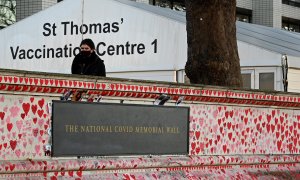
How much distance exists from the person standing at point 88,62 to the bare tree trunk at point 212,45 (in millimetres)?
2207

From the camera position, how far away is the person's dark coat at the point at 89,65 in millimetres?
8039

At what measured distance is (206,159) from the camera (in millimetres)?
8305

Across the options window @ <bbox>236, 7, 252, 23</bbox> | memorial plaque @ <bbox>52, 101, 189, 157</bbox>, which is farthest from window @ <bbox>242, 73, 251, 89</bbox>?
window @ <bbox>236, 7, 252, 23</bbox>

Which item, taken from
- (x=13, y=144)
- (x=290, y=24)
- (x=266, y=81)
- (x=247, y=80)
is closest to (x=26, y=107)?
(x=13, y=144)

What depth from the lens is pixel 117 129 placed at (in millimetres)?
7211

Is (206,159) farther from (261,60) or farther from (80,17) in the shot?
(80,17)

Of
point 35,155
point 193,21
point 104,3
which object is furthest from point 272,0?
point 35,155

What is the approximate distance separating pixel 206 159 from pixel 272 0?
69.4 ft

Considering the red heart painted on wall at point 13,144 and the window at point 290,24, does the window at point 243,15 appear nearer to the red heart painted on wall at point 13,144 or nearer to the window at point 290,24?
the window at point 290,24

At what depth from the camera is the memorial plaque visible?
6.77 metres

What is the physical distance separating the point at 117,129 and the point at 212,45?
314 centimetres

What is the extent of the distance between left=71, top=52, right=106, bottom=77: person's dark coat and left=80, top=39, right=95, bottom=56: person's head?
0.04 metres

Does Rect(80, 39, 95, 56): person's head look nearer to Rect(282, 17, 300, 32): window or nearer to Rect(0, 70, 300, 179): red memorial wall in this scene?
Rect(0, 70, 300, 179): red memorial wall

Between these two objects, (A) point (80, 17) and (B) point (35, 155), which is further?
(A) point (80, 17)
